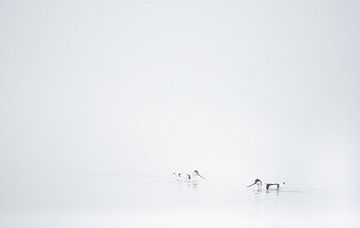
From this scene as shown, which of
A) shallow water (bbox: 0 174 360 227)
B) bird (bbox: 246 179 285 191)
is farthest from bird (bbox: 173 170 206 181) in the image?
bird (bbox: 246 179 285 191)

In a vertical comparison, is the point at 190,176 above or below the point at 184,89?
below

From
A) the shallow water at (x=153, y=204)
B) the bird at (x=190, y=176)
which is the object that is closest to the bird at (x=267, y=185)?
the shallow water at (x=153, y=204)

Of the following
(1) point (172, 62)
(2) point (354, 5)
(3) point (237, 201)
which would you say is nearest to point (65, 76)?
(1) point (172, 62)

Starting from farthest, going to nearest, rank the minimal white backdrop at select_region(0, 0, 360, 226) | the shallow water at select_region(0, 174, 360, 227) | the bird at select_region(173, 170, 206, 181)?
the bird at select_region(173, 170, 206, 181) < the minimal white backdrop at select_region(0, 0, 360, 226) < the shallow water at select_region(0, 174, 360, 227)

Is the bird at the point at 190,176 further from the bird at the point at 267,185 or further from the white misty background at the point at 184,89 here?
the bird at the point at 267,185

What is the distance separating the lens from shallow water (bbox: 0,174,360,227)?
296 centimetres

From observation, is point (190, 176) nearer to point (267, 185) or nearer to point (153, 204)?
point (153, 204)

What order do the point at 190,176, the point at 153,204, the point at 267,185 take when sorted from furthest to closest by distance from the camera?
the point at 267,185 < the point at 190,176 < the point at 153,204

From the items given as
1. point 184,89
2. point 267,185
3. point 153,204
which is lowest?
point 153,204

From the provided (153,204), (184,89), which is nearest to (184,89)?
(184,89)

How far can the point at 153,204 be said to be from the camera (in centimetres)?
327

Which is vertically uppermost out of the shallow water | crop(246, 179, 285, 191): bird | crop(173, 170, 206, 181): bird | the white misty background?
the white misty background

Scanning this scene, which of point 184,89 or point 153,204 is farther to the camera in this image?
point 184,89

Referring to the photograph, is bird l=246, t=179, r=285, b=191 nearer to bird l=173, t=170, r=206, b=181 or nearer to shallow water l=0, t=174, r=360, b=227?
shallow water l=0, t=174, r=360, b=227
